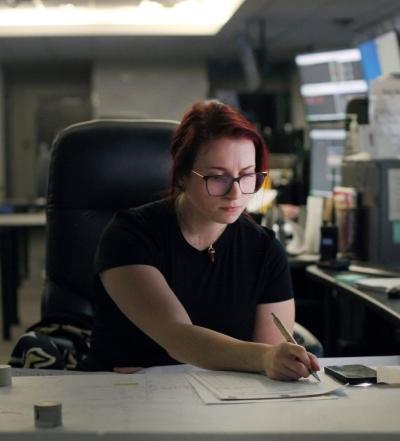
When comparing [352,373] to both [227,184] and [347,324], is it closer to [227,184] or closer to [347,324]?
[227,184]

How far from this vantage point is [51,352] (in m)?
2.03

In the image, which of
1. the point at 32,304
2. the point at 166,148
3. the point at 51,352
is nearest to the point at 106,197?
the point at 166,148

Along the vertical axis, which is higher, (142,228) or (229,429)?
(142,228)

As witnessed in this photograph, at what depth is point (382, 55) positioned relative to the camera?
7746mm

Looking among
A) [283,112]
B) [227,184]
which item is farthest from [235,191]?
[283,112]

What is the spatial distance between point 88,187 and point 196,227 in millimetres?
612

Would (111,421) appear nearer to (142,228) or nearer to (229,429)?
(229,429)

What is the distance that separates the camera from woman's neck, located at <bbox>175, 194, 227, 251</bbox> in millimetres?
1854

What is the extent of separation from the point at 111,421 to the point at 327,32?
9.73 meters

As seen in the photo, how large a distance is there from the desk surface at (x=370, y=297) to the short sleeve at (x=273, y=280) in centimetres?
34

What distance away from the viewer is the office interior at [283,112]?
324cm

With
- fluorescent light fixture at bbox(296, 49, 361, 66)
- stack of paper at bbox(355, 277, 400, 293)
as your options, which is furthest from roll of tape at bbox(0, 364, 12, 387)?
fluorescent light fixture at bbox(296, 49, 361, 66)

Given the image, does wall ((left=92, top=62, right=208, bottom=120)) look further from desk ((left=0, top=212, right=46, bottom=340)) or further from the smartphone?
the smartphone

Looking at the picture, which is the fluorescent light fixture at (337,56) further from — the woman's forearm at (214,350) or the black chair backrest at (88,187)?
the woman's forearm at (214,350)
